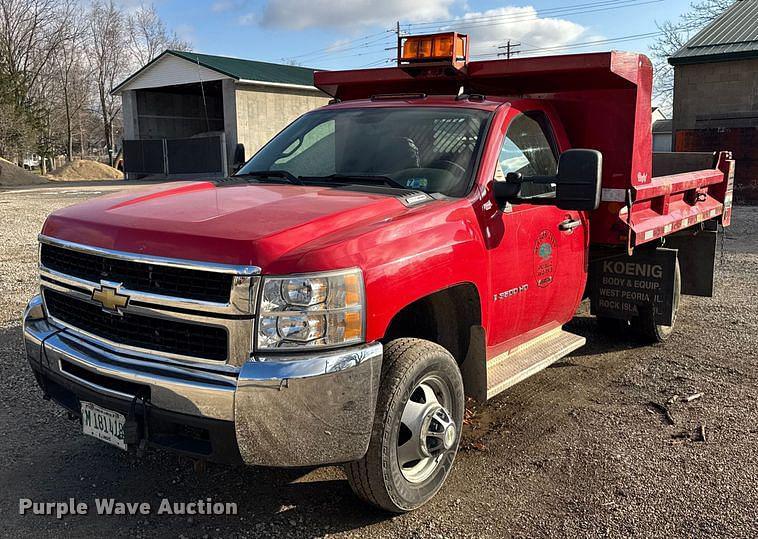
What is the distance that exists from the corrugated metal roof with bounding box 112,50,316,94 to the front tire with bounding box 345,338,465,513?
94.7 ft

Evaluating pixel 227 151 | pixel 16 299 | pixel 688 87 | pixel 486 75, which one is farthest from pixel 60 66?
pixel 486 75

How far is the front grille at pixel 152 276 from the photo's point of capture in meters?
2.82

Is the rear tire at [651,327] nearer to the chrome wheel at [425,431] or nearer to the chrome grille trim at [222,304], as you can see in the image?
the chrome wheel at [425,431]

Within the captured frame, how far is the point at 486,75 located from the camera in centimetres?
506

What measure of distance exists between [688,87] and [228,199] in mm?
20354

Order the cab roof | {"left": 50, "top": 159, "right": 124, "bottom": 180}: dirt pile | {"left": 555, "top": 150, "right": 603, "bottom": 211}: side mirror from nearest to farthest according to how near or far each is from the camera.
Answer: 1. {"left": 555, "top": 150, "right": 603, "bottom": 211}: side mirror
2. the cab roof
3. {"left": 50, "top": 159, "right": 124, "bottom": 180}: dirt pile

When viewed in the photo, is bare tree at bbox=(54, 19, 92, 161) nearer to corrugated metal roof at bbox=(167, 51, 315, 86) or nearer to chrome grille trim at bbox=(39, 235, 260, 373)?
corrugated metal roof at bbox=(167, 51, 315, 86)

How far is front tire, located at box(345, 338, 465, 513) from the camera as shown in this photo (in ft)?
10.3

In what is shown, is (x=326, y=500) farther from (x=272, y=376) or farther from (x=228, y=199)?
(x=228, y=199)

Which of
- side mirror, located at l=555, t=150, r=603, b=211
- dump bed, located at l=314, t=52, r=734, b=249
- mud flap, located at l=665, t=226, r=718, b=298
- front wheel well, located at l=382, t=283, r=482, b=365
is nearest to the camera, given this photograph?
side mirror, located at l=555, t=150, r=603, b=211

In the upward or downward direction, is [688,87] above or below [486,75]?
above

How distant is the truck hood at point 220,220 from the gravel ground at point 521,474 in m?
1.38

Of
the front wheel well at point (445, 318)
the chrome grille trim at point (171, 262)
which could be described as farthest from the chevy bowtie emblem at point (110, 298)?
the front wheel well at point (445, 318)

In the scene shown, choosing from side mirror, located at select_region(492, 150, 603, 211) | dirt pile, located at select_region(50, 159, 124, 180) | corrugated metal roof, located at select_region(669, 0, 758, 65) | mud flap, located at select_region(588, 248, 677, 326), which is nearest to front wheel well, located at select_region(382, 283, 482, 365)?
side mirror, located at select_region(492, 150, 603, 211)
